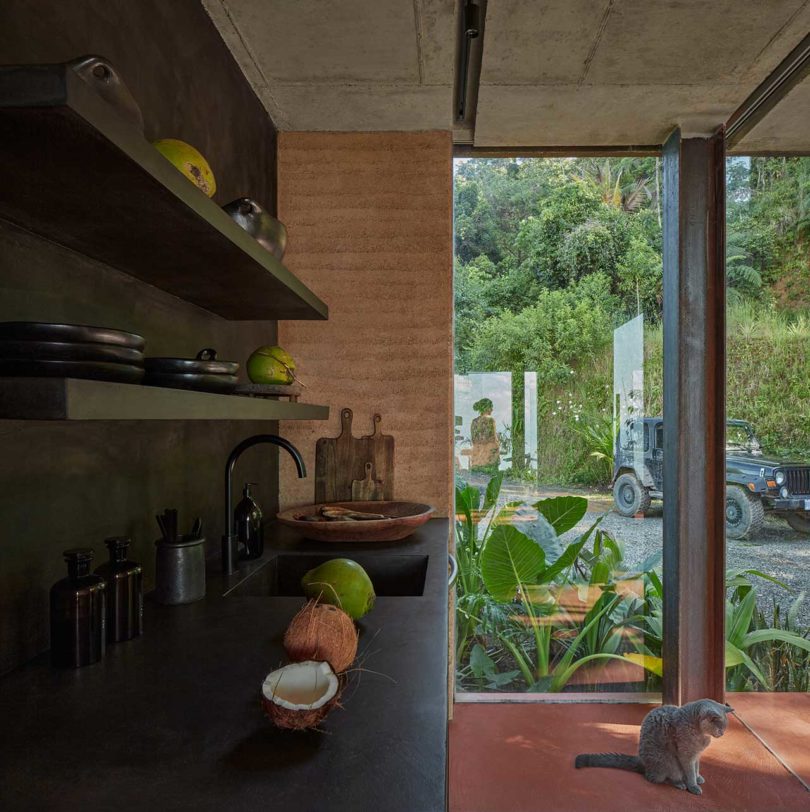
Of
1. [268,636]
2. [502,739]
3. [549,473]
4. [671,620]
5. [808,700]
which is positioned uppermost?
[549,473]

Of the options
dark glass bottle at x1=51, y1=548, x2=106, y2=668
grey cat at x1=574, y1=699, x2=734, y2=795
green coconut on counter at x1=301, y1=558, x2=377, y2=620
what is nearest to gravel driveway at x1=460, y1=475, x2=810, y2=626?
grey cat at x1=574, y1=699, x2=734, y2=795

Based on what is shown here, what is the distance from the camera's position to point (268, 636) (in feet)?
3.72

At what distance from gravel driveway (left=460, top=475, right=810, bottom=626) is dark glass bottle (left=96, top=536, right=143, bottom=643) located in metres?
1.64

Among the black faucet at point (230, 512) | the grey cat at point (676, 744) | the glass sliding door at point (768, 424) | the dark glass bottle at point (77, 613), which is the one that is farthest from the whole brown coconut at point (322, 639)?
the glass sliding door at point (768, 424)

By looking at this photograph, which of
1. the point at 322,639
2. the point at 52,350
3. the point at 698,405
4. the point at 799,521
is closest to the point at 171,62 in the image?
the point at 52,350

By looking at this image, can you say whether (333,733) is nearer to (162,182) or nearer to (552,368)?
(162,182)

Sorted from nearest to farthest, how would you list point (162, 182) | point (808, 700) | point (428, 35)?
point (162, 182) < point (428, 35) < point (808, 700)

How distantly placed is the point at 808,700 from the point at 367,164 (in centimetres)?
261

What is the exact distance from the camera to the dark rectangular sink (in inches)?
69.7

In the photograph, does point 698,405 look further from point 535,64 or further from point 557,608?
point 535,64

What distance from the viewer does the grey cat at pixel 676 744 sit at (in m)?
1.99

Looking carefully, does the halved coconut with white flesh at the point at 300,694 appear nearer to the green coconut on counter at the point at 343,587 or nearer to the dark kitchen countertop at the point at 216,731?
the dark kitchen countertop at the point at 216,731

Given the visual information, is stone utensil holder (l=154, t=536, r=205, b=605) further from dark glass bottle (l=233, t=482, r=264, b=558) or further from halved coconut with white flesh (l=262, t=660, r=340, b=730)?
halved coconut with white flesh (l=262, t=660, r=340, b=730)

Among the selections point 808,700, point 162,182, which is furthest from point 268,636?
point 808,700
